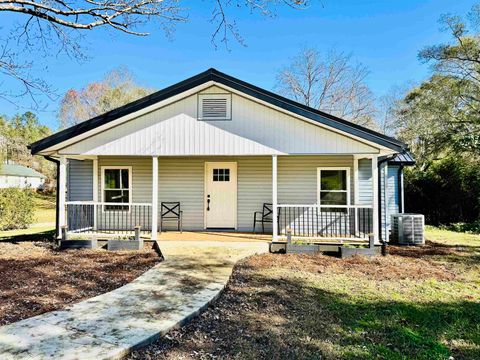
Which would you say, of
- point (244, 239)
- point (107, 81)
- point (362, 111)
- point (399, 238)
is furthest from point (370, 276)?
point (107, 81)

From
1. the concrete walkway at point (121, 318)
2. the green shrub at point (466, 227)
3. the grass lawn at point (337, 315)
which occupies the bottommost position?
the grass lawn at point (337, 315)

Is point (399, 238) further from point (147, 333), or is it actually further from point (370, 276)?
point (147, 333)

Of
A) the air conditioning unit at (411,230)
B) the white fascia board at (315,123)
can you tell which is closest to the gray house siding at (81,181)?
the white fascia board at (315,123)

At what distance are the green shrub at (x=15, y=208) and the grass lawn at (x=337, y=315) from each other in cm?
1255

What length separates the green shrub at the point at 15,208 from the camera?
14269 mm

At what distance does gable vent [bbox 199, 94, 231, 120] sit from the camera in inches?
350

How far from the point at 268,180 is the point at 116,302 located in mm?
6607

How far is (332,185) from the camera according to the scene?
10109mm

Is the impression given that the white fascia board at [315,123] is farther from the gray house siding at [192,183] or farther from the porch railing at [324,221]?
the porch railing at [324,221]

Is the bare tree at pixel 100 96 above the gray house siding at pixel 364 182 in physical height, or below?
above

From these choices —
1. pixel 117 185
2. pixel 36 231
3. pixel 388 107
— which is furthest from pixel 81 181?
pixel 388 107

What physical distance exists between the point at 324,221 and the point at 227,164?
3475 millimetres

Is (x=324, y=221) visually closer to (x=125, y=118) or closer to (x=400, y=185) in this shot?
(x=400, y=185)

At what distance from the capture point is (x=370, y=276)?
632 centimetres
